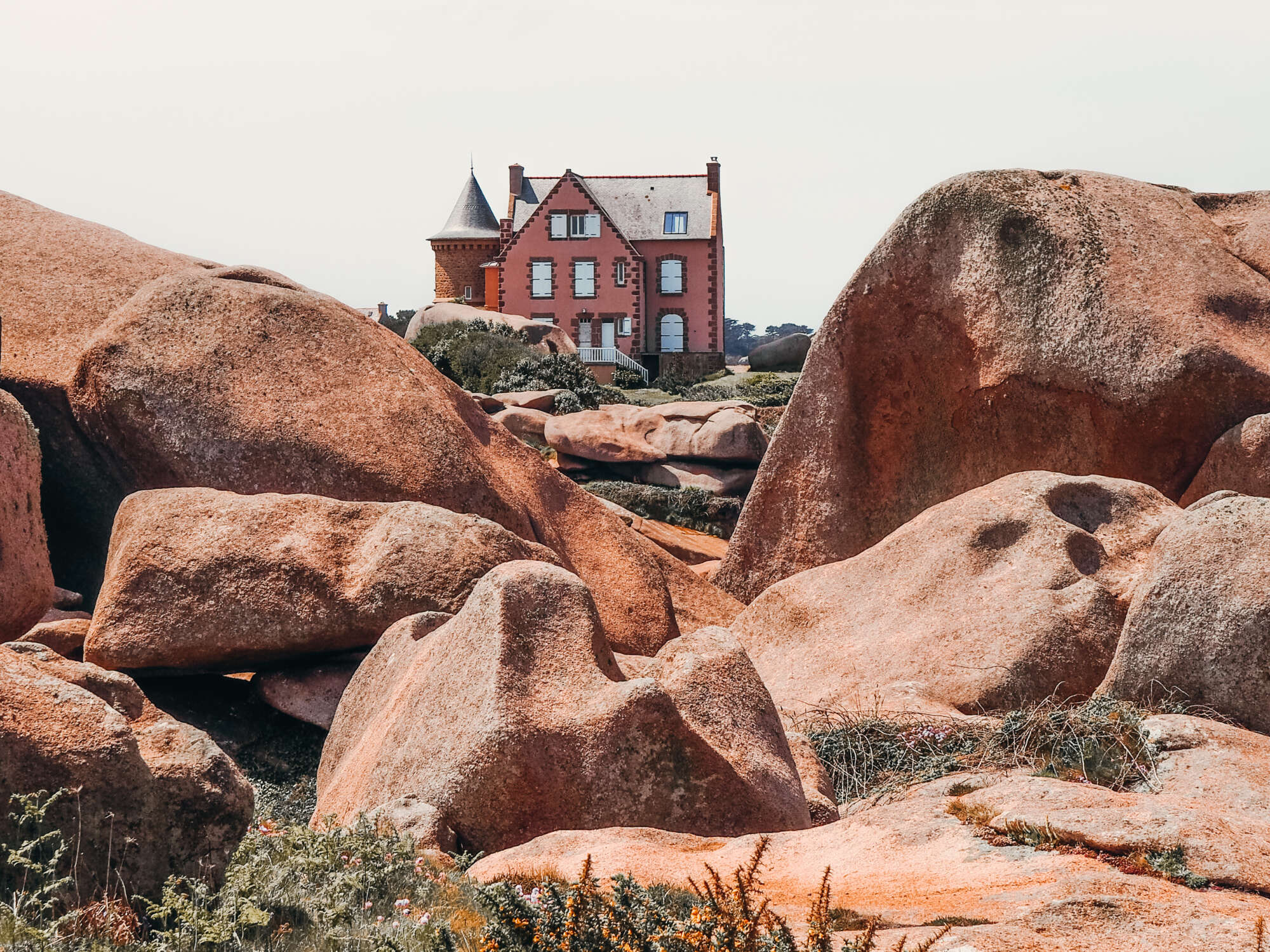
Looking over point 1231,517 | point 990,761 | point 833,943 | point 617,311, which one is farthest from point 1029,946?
point 617,311

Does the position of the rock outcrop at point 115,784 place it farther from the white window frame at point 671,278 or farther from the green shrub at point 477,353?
the white window frame at point 671,278

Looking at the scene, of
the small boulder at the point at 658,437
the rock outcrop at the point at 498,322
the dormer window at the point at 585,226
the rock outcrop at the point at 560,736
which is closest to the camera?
the rock outcrop at the point at 560,736

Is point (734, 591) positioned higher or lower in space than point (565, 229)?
lower

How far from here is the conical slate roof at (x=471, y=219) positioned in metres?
52.2

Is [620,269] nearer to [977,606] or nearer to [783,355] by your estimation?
[783,355]

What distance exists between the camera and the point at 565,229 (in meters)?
47.9

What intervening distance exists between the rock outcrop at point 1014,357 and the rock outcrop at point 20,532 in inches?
220

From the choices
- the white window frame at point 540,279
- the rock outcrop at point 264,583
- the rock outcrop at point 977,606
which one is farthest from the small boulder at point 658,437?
the white window frame at point 540,279

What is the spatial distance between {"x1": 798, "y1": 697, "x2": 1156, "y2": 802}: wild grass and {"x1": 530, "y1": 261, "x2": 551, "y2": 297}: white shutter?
41.7 meters

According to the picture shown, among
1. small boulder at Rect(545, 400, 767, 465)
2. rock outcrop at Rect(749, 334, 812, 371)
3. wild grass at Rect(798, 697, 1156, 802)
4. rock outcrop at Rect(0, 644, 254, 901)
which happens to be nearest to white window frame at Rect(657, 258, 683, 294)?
rock outcrop at Rect(749, 334, 812, 371)

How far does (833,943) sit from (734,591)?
827 cm

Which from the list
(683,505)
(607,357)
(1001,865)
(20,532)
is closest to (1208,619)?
(1001,865)

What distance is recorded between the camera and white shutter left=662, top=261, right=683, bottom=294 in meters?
49.1

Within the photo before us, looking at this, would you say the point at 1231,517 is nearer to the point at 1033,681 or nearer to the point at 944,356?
the point at 1033,681
